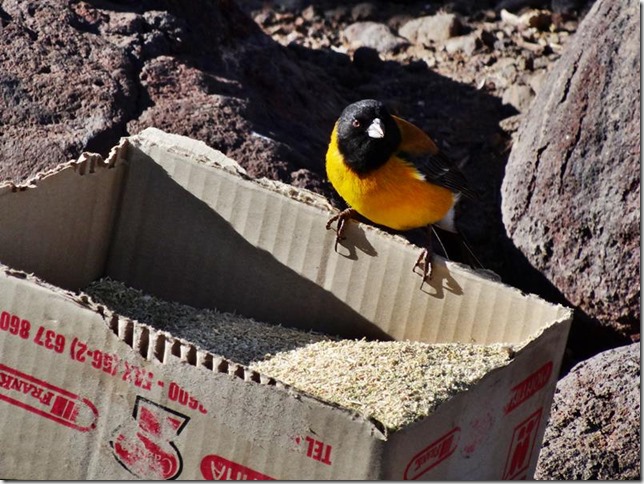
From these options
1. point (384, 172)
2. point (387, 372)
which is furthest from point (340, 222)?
point (387, 372)

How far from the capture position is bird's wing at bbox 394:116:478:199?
4633 mm

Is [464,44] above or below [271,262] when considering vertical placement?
above

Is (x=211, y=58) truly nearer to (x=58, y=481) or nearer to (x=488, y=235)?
(x=488, y=235)

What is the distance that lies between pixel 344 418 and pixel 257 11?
6312 millimetres

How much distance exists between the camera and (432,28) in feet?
27.3

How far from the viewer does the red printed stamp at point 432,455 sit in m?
2.96

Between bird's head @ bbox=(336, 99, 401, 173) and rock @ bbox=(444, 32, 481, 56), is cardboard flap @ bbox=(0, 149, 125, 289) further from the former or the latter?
rock @ bbox=(444, 32, 481, 56)

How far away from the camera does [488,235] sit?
20.2ft

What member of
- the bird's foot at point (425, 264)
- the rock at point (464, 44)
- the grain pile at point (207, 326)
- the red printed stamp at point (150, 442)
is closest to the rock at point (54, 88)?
the grain pile at point (207, 326)

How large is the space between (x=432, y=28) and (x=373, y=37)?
0.43 meters

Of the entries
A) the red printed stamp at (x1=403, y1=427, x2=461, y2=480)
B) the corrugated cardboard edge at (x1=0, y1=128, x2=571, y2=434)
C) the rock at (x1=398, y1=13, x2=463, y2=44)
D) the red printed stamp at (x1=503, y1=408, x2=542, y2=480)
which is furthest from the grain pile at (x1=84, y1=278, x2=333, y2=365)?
the rock at (x1=398, y1=13, x2=463, y2=44)

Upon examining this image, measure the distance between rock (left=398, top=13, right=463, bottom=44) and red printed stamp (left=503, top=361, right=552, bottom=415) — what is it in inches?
199

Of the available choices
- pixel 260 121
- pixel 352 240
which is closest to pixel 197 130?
pixel 260 121

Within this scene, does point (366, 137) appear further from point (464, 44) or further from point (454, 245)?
point (464, 44)
